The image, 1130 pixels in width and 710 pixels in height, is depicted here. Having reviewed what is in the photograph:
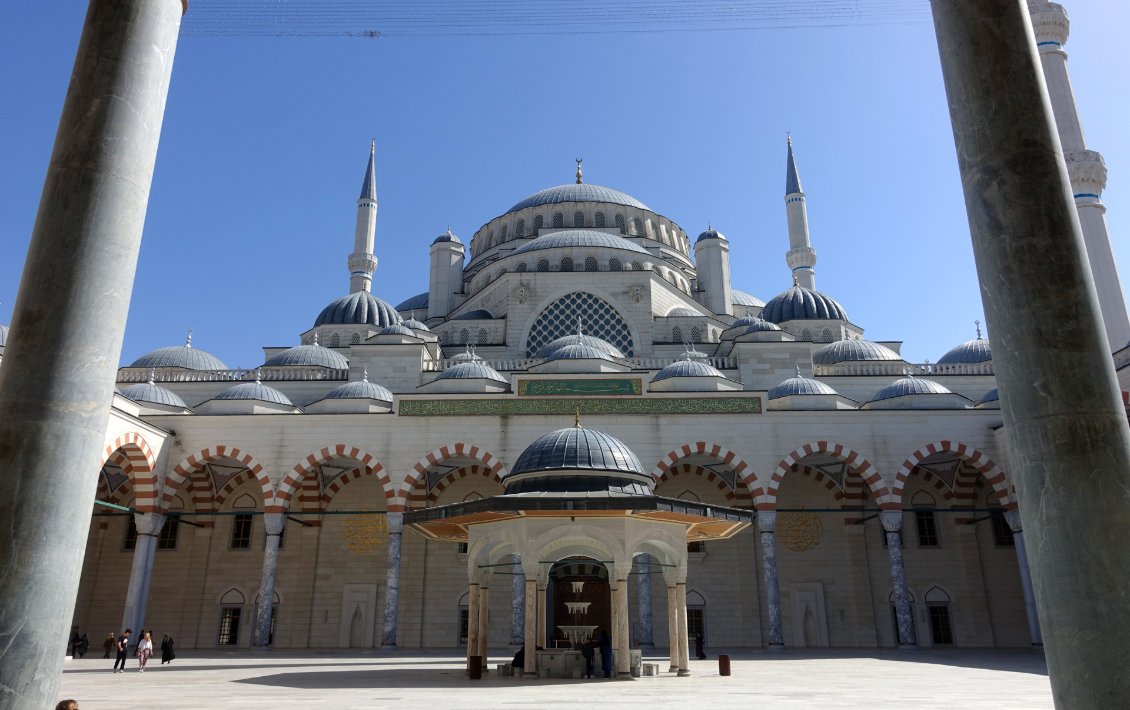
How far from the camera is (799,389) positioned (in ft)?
60.5

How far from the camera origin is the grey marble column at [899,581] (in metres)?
16.0

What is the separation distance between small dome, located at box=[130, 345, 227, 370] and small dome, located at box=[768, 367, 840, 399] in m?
15.0

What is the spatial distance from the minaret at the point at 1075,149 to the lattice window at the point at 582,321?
36.6 ft

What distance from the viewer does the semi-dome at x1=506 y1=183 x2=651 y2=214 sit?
98.3 feet

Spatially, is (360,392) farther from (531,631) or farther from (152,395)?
(531,631)

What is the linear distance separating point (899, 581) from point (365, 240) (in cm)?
2060

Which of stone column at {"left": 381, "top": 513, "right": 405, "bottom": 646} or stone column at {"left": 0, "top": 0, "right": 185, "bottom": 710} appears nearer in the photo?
stone column at {"left": 0, "top": 0, "right": 185, "bottom": 710}

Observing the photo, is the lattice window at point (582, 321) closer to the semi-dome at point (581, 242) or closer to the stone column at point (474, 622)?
the semi-dome at point (581, 242)

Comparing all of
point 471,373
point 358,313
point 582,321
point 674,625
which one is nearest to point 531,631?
point 674,625

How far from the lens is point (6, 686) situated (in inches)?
110

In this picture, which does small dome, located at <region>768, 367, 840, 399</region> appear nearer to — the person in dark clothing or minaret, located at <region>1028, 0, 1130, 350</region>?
minaret, located at <region>1028, 0, 1130, 350</region>

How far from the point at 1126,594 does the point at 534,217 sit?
90.7 feet

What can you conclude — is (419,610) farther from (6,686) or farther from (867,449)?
(6,686)

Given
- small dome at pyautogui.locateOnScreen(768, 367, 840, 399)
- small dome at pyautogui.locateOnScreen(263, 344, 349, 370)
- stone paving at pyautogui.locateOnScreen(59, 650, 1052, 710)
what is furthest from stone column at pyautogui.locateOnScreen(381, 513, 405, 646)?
small dome at pyautogui.locateOnScreen(768, 367, 840, 399)
